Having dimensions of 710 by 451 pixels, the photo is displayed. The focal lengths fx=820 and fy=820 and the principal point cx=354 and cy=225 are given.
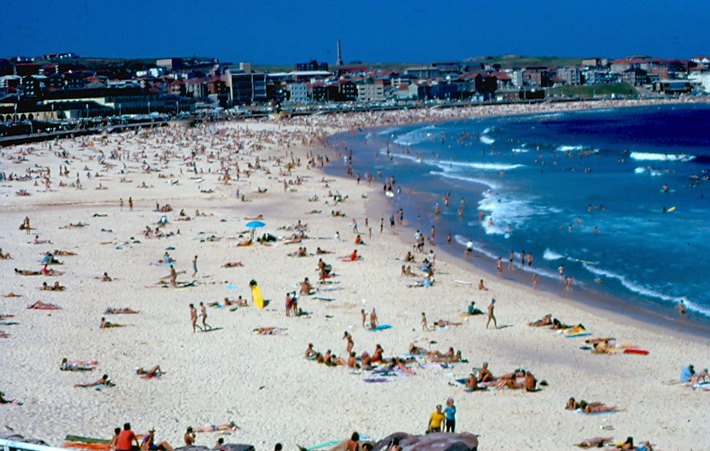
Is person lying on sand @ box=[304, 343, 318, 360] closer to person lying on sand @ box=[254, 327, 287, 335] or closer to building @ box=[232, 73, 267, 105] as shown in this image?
person lying on sand @ box=[254, 327, 287, 335]

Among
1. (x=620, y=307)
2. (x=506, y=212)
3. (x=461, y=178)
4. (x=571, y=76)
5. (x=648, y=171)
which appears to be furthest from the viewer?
(x=571, y=76)

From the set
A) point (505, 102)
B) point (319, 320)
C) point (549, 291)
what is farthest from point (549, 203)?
point (505, 102)

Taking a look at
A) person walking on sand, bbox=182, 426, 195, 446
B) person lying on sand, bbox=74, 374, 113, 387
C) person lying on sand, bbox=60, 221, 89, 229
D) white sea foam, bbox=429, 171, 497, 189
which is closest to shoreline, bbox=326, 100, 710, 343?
person walking on sand, bbox=182, 426, 195, 446

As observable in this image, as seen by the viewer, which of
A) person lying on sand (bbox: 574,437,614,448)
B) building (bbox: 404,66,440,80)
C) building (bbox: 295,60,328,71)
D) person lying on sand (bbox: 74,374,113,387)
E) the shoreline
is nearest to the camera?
person lying on sand (bbox: 574,437,614,448)

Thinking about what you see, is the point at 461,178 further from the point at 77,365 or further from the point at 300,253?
the point at 77,365

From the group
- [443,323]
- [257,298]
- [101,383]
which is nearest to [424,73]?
[257,298]

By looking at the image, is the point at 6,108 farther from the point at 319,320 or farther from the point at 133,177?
the point at 319,320
